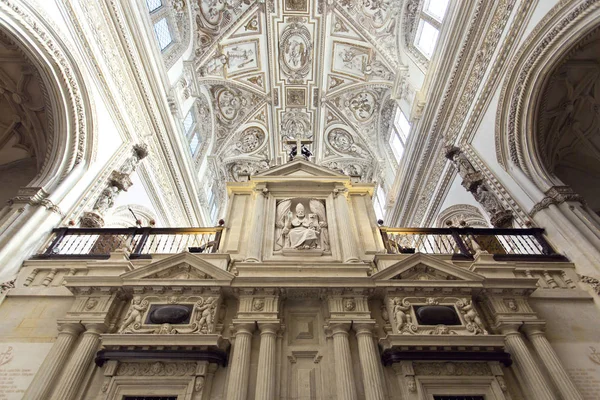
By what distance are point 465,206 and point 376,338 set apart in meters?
7.82

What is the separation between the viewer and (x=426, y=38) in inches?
555

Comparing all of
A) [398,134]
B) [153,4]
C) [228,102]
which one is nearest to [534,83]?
[398,134]

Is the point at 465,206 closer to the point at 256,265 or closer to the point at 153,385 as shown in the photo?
the point at 256,265

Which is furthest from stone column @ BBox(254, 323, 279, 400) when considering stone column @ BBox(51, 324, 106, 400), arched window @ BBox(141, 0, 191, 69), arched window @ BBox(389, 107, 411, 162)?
arched window @ BBox(389, 107, 411, 162)

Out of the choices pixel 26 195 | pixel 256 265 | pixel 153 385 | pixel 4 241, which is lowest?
pixel 153 385

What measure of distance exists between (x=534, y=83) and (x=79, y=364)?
10858mm

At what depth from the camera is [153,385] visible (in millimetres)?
4730

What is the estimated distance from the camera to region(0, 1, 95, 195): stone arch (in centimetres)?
749

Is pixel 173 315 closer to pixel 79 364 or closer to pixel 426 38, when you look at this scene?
pixel 79 364

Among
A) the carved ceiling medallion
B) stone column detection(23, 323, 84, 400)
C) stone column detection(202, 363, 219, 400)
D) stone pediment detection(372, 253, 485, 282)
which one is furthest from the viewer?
the carved ceiling medallion

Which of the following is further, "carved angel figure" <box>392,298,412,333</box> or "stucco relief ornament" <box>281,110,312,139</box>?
"stucco relief ornament" <box>281,110,312,139</box>

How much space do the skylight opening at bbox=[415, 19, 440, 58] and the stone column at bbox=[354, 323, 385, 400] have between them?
12.0 m

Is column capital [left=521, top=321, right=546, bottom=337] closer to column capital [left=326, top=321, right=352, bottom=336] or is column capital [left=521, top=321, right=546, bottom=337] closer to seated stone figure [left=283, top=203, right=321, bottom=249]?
column capital [left=326, top=321, right=352, bottom=336]

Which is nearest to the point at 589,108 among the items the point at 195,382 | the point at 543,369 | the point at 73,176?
the point at 543,369
